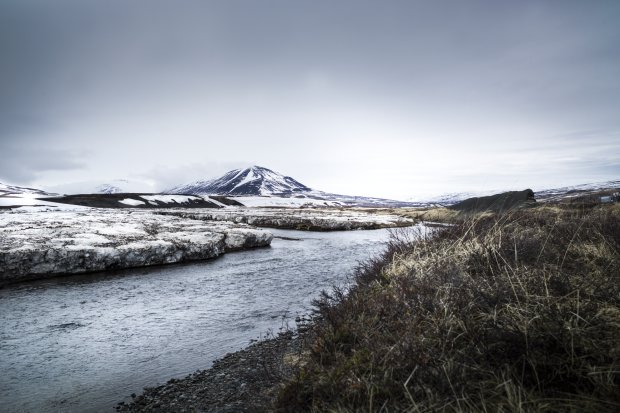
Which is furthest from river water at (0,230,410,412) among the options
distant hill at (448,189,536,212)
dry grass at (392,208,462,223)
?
distant hill at (448,189,536,212)

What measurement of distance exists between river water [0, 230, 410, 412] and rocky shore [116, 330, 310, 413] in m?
0.31

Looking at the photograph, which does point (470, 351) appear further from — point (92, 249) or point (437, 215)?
point (437, 215)

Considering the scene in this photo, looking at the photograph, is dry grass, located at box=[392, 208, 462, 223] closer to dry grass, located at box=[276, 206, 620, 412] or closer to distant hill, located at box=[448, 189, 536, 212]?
distant hill, located at box=[448, 189, 536, 212]

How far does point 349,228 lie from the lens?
1240 inches

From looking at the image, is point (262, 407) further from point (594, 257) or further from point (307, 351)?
point (594, 257)

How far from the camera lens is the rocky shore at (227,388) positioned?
154 inches

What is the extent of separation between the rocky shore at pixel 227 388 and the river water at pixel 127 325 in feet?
1.02

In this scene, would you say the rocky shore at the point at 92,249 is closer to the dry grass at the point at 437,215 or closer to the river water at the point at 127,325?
the river water at the point at 127,325

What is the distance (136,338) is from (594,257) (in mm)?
8501

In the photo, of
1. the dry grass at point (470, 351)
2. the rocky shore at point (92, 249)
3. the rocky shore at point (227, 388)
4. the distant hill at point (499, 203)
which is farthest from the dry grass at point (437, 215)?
the rocky shore at point (92, 249)

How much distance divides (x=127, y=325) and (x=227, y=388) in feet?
12.3

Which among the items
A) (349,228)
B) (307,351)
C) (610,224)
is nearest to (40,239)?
(307,351)

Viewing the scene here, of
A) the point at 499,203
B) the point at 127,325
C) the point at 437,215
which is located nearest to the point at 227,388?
the point at 127,325

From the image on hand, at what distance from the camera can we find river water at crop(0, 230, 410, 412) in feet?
15.1
